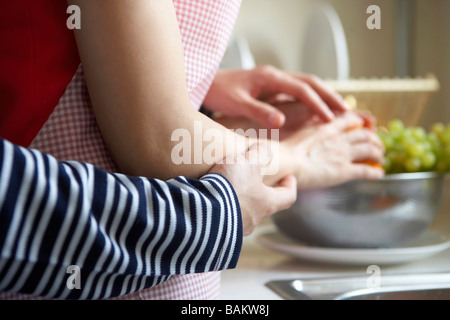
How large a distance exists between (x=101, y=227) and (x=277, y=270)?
529 millimetres

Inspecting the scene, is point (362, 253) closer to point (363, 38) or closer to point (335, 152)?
point (335, 152)

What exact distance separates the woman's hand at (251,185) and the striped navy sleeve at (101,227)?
28 millimetres

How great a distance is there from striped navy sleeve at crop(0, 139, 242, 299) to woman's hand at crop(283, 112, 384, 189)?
28 cm

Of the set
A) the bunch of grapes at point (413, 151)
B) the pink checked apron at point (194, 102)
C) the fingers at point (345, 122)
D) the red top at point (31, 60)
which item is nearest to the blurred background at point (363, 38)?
the bunch of grapes at point (413, 151)

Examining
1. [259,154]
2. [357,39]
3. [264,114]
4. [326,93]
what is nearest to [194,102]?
[259,154]

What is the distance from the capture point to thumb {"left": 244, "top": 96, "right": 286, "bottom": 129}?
0.78 metres

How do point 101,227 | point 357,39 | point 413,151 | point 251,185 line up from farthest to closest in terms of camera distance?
point 357,39 < point 413,151 < point 251,185 < point 101,227

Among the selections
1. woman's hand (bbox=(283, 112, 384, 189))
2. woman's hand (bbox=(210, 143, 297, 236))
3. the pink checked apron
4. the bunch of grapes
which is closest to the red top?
the pink checked apron

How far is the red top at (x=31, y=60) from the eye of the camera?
458 millimetres

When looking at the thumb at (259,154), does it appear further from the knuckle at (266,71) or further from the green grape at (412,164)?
the green grape at (412,164)

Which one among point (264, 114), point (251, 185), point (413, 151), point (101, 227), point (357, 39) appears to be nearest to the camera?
point (101, 227)

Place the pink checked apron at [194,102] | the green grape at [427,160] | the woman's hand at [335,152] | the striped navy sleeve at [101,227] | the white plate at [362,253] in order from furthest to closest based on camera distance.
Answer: the green grape at [427,160], the white plate at [362,253], the woman's hand at [335,152], the pink checked apron at [194,102], the striped navy sleeve at [101,227]

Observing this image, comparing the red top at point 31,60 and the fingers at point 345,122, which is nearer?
the red top at point 31,60

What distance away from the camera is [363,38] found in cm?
159
